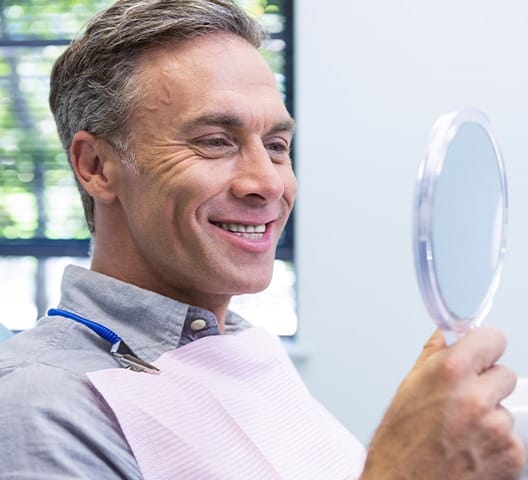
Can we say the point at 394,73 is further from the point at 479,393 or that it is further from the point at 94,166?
the point at 479,393

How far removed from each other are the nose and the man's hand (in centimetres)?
Answer: 43

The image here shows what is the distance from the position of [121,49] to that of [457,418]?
66 centimetres

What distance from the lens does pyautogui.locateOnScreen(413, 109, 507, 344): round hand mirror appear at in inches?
25.9

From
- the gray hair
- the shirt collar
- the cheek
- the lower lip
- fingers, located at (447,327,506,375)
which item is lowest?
the shirt collar

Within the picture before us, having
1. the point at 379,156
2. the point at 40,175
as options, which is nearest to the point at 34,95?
the point at 40,175

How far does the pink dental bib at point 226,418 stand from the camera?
951 millimetres

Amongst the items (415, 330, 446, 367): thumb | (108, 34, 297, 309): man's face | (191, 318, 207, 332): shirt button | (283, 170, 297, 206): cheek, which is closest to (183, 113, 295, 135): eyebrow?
(108, 34, 297, 309): man's face

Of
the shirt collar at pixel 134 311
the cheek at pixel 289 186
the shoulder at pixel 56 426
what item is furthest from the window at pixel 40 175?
the shoulder at pixel 56 426

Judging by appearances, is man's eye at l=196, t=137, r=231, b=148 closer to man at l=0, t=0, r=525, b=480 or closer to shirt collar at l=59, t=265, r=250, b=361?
man at l=0, t=0, r=525, b=480

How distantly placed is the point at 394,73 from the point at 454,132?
248 cm

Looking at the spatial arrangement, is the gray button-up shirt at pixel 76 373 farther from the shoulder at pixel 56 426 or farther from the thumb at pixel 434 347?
the thumb at pixel 434 347

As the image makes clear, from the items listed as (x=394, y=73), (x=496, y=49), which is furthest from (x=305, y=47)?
(x=496, y=49)

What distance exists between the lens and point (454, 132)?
692mm

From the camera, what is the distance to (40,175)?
348 centimetres
